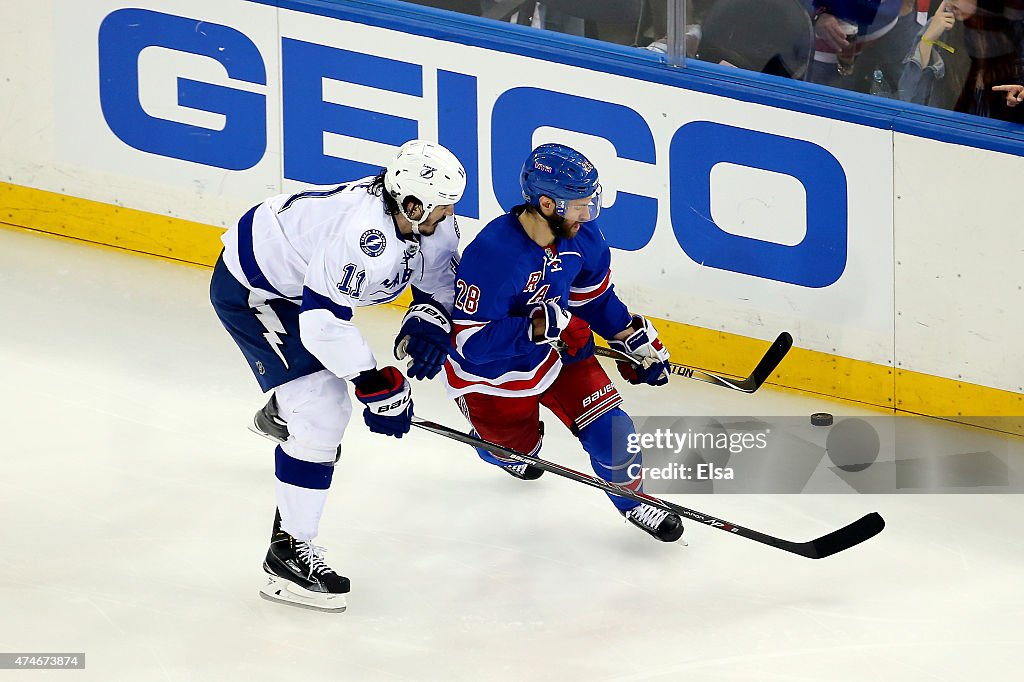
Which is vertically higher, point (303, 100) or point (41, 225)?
point (303, 100)

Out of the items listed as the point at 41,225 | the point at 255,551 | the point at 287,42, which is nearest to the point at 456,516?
the point at 255,551

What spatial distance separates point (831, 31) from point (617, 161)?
2.72 feet

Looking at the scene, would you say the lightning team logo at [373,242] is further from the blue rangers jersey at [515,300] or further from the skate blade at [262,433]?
the skate blade at [262,433]

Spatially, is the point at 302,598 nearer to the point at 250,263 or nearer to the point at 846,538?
the point at 250,263

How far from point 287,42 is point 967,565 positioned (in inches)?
120

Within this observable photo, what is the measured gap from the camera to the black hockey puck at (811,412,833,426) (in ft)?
16.8

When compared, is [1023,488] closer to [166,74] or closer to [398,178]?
[398,178]

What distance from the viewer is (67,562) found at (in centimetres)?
417

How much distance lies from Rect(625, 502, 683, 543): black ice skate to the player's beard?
0.82 m

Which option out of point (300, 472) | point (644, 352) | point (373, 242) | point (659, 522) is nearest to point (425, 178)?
point (373, 242)

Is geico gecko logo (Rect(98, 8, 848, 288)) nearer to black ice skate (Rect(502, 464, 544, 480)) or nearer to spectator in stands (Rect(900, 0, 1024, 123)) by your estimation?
spectator in stands (Rect(900, 0, 1024, 123))

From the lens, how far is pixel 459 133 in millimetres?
5582

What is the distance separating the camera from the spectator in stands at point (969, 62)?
487 cm

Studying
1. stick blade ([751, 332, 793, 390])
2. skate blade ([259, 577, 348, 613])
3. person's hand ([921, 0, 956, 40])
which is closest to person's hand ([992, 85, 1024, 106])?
person's hand ([921, 0, 956, 40])
